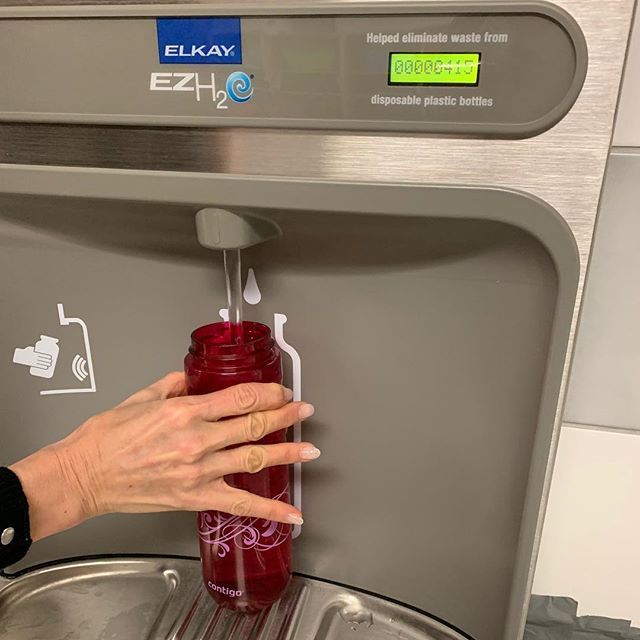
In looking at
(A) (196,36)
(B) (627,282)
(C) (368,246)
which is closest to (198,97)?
(A) (196,36)

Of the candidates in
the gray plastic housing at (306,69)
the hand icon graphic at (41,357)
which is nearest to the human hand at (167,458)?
the hand icon graphic at (41,357)

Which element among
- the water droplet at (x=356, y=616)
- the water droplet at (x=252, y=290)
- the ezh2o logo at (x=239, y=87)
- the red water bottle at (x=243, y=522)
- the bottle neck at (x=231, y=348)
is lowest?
the water droplet at (x=356, y=616)

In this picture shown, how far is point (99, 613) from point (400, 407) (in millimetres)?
343

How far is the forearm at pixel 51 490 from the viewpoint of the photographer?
552 millimetres

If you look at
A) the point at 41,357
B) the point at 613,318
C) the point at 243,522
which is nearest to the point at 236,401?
the point at 243,522

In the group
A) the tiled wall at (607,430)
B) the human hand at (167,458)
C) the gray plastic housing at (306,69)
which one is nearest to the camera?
the gray plastic housing at (306,69)

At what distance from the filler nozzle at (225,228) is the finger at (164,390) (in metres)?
0.15

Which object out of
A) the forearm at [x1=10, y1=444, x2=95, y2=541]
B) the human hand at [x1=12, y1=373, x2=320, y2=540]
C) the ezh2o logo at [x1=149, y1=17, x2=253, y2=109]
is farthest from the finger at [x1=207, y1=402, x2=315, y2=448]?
the ezh2o logo at [x1=149, y1=17, x2=253, y2=109]

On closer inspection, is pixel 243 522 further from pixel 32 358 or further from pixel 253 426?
pixel 32 358

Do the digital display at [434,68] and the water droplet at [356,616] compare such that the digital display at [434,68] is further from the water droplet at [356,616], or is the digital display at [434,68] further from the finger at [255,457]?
the water droplet at [356,616]

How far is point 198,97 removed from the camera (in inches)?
17.4

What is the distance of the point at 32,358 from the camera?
2.13ft

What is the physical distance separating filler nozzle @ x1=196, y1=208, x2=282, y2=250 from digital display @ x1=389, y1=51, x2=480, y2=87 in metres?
0.14

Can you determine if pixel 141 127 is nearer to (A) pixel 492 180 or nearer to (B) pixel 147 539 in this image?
(A) pixel 492 180
